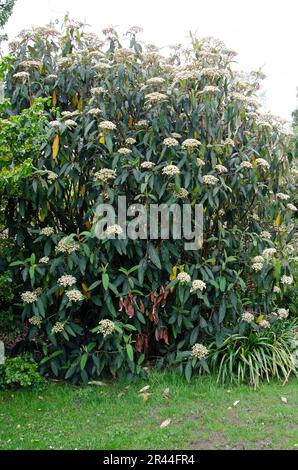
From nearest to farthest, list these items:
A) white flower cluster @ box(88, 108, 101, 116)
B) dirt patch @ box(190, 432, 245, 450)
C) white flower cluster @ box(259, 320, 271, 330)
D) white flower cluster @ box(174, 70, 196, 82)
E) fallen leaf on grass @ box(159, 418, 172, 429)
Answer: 1. dirt patch @ box(190, 432, 245, 450)
2. fallen leaf on grass @ box(159, 418, 172, 429)
3. white flower cluster @ box(88, 108, 101, 116)
4. white flower cluster @ box(174, 70, 196, 82)
5. white flower cluster @ box(259, 320, 271, 330)

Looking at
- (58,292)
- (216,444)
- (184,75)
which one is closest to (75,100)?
(184,75)

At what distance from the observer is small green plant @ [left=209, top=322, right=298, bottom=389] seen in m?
4.40

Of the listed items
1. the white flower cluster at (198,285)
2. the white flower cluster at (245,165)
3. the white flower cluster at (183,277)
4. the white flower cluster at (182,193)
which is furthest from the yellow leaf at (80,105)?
the white flower cluster at (198,285)

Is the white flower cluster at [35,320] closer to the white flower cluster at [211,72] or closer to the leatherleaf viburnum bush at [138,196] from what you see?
the leatherleaf viburnum bush at [138,196]

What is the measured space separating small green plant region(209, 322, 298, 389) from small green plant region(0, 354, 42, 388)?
1.56 metres

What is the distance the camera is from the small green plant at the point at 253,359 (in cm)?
440

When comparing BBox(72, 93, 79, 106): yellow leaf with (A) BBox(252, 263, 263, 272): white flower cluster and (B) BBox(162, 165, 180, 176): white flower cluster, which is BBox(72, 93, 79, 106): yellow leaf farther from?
(A) BBox(252, 263, 263, 272): white flower cluster

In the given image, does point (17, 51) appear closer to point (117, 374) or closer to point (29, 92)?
point (29, 92)

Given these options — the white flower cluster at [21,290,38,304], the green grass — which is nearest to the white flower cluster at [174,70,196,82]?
the white flower cluster at [21,290,38,304]

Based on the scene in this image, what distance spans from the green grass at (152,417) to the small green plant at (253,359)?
0.11m

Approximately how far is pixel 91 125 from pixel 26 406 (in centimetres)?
235

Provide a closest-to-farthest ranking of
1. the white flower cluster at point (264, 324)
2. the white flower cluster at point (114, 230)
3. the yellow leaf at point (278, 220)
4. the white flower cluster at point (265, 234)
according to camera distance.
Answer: the white flower cluster at point (114, 230) < the white flower cluster at point (264, 324) < the white flower cluster at point (265, 234) < the yellow leaf at point (278, 220)

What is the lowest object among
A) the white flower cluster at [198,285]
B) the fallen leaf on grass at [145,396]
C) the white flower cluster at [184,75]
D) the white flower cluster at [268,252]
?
the fallen leaf on grass at [145,396]

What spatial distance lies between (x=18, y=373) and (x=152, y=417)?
3.89 ft
